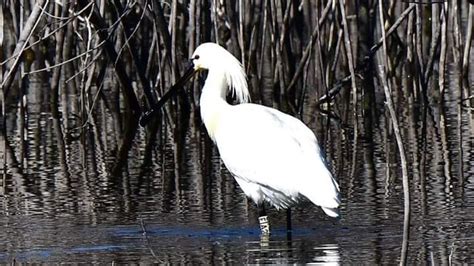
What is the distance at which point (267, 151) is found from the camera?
8.02 metres

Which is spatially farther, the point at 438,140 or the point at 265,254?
the point at 438,140

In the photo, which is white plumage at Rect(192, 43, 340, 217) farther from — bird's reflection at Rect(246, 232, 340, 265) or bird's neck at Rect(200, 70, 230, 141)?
bird's reflection at Rect(246, 232, 340, 265)

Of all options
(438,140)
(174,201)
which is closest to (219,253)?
(174,201)

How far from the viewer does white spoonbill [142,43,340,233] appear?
300 inches

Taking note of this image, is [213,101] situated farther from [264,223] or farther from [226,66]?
[264,223]

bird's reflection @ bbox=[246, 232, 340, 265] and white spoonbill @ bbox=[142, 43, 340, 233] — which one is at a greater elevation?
white spoonbill @ bbox=[142, 43, 340, 233]

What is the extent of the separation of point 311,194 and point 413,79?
21.9 ft

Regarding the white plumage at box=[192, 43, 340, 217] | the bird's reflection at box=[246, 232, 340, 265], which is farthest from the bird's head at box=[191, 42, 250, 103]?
the bird's reflection at box=[246, 232, 340, 265]

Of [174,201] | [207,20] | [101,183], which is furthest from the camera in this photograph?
[207,20]

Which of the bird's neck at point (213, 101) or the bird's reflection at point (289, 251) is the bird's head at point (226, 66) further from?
the bird's reflection at point (289, 251)

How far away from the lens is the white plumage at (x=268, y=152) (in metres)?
7.62

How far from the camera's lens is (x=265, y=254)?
707 centimetres

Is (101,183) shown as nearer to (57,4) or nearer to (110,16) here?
(57,4)

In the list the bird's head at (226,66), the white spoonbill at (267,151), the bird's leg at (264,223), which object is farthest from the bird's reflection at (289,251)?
the bird's head at (226,66)
